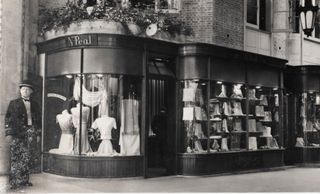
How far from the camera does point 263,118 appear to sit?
1634 cm

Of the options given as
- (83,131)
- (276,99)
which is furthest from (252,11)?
(83,131)

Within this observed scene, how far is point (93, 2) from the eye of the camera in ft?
40.6

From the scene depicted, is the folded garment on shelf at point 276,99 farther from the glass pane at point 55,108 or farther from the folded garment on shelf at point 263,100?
the glass pane at point 55,108

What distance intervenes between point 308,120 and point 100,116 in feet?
29.8

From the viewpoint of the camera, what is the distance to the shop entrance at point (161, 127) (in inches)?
538

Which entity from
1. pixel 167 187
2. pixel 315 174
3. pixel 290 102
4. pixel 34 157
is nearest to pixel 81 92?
pixel 34 157

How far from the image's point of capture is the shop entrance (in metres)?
13.7

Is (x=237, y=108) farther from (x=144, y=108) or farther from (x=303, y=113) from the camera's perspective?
(x=303, y=113)

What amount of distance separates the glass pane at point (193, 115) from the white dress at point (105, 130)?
7.91 ft

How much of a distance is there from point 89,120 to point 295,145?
8920mm

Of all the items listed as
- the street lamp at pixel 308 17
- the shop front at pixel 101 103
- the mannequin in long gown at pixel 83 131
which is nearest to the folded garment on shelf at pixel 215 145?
the shop front at pixel 101 103

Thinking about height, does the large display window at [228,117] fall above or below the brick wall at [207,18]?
below

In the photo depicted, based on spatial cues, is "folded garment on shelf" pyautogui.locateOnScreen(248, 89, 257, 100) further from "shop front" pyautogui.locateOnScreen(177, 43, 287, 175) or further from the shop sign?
the shop sign

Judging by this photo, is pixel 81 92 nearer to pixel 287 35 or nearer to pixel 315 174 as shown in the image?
pixel 315 174
